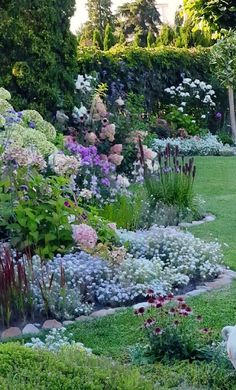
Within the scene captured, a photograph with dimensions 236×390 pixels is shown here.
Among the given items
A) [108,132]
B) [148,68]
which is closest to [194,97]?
[148,68]

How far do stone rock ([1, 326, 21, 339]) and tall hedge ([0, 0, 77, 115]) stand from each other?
17.1ft

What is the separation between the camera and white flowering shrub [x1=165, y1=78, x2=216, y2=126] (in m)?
15.4

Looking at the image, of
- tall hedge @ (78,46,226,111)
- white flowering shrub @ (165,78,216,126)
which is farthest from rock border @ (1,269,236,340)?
white flowering shrub @ (165,78,216,126)

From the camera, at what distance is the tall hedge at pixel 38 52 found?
8773 millimetres

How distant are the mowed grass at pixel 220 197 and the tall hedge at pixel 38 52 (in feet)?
7.68

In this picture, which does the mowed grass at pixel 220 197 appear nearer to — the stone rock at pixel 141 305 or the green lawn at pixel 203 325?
the green lawn at pixel 203 325

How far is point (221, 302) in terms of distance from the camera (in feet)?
14.9

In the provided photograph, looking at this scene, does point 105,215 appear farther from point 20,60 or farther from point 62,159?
point 20,60

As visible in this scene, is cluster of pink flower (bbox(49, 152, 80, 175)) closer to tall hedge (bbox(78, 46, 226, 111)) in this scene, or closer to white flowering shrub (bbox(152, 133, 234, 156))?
tall hedge (bbox(78, 46, 226, 111))

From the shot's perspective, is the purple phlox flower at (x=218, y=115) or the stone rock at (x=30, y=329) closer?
the stone rock at (x=30, y=329)

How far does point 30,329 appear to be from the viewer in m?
4.14

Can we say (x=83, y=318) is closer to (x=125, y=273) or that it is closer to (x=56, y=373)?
(x=125, y=273)

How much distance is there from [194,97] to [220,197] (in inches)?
286

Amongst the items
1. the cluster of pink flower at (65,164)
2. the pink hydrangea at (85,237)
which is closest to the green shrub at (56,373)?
the pink hydrangea at (85,237)
